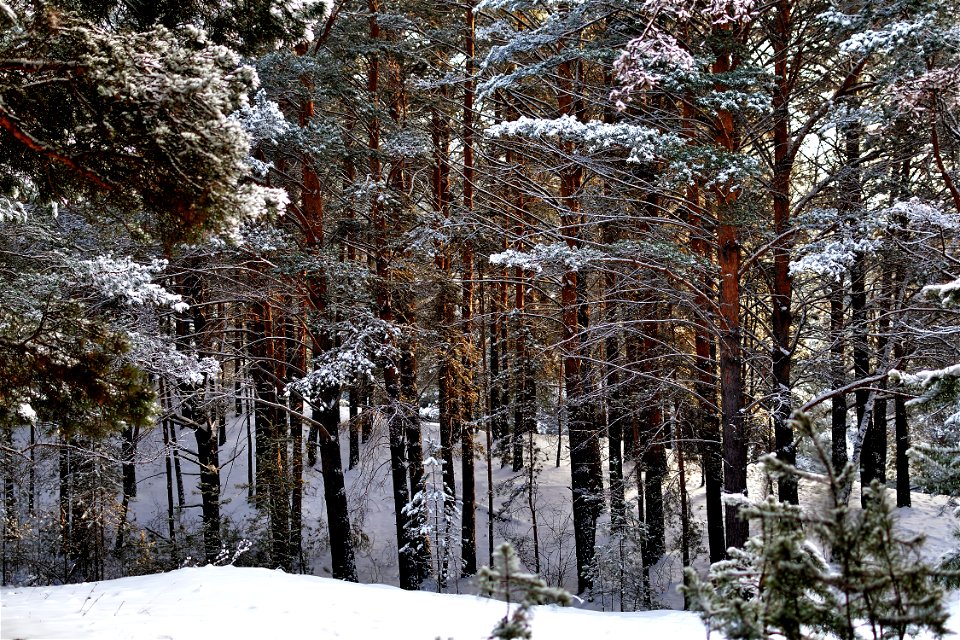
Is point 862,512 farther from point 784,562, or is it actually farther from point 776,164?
point 776,164

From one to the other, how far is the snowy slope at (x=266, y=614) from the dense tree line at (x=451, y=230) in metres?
1.54

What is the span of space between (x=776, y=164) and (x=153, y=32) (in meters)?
7.71

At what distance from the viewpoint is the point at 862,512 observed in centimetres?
232

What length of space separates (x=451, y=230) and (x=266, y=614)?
22.7 feet

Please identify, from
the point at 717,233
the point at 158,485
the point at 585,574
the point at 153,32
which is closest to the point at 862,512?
the point at 153,32

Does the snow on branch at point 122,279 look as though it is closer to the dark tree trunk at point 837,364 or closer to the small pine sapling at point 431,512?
the small pine sapling at point 431,512

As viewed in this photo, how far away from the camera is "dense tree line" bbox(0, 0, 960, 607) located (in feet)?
15.0

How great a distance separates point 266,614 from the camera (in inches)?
220

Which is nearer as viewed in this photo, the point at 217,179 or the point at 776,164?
the point at 217,179

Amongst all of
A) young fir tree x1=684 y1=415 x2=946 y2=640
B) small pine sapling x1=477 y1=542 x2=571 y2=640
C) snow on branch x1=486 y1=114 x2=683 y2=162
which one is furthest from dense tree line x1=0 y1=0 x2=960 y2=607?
small pine sapling x1=477 y1=542 x2=571 y2=640

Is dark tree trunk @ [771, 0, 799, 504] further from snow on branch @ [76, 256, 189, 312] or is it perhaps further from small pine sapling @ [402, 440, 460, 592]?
snow on branch @ [76, 256, 189, 312]

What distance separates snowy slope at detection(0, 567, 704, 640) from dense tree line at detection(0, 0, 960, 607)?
1541 mm

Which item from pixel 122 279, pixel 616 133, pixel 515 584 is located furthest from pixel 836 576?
pixel 122 279

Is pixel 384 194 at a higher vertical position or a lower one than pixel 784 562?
higher
